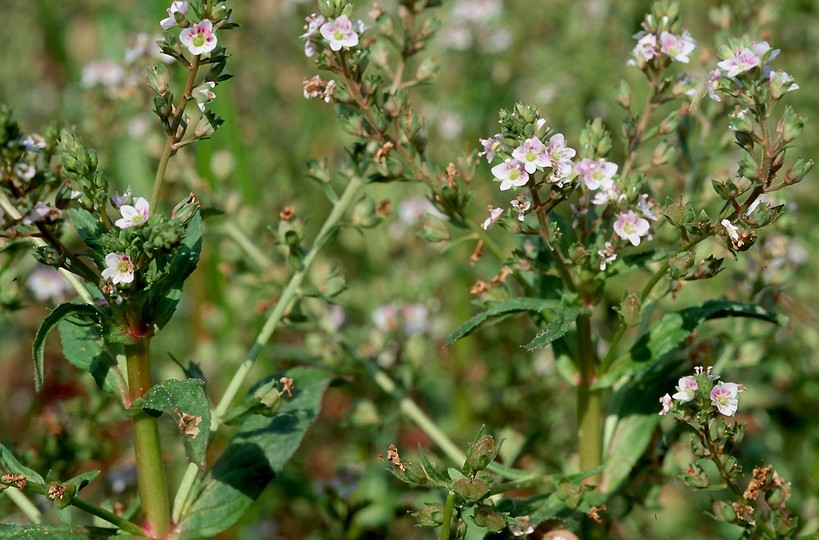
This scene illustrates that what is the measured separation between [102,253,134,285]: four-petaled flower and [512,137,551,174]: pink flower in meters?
0.68

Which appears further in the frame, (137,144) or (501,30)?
(501,30)

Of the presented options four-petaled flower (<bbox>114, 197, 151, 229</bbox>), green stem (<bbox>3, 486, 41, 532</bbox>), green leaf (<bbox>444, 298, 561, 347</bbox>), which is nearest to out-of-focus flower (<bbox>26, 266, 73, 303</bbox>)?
green stem (<bbox>3, 486, 41, 532</bbox>)

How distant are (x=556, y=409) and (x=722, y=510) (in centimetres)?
125

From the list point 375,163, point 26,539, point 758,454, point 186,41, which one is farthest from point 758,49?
point 758,454

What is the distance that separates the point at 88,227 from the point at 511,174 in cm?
78

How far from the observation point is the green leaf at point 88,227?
1.66 meters

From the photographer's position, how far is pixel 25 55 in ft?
15.5

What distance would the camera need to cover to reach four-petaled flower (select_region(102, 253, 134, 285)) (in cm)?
157

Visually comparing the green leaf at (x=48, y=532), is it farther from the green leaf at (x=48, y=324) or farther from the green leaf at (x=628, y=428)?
the green leaf at (x=628, y=428)

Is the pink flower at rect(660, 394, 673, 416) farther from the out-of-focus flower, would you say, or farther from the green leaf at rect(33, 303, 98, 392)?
the out-of-focus flower

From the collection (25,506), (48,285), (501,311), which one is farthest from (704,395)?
(48,285)

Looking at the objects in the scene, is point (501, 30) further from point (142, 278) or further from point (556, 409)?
point (142, 278)

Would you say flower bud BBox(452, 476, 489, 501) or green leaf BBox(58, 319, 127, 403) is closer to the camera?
flower bud BBox(452, 476, 489, 501)

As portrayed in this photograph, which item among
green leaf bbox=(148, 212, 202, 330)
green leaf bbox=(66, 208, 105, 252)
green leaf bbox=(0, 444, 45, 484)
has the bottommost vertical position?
green leaf bbox=(0, 444, 45, 484)
